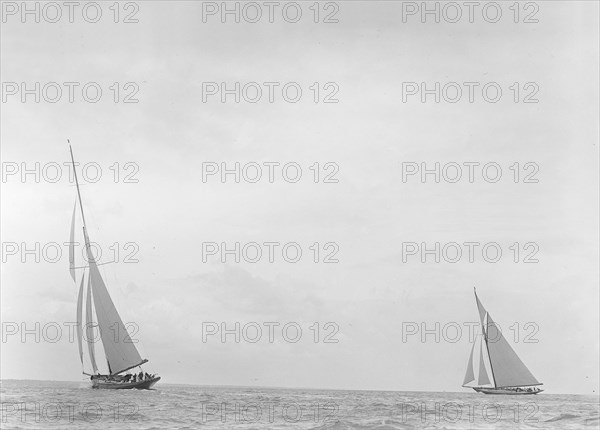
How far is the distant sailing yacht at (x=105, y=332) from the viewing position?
74.4 metres

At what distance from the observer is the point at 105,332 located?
7488 centimetres

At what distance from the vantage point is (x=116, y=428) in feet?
135

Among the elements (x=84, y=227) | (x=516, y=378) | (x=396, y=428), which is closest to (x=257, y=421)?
(x=396, y=428)

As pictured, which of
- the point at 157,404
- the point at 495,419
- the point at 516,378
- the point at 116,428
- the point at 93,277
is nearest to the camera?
the point at 116,428

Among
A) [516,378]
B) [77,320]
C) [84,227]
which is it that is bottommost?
[516,378]

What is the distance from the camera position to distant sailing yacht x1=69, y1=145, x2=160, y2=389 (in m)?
74.4

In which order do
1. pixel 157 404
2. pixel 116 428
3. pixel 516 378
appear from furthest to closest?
1. pixel 516 378
2. pixel 157 404
3. pixel 116 428

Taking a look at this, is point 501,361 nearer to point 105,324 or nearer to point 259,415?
point 105,324

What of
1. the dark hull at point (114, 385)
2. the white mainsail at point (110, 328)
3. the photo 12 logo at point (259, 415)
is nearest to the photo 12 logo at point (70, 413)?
the photo 12 logo at point (259, 415)

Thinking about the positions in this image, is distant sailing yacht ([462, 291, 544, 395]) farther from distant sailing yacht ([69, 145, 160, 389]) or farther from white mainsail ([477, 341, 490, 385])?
distant sailing yacht ([69, 145, 160, 389])

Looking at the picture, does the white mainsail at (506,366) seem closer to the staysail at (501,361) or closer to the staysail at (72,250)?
the staysail at (501,361)

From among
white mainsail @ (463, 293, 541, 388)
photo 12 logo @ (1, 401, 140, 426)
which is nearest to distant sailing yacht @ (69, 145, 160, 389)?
photo 12 logo @ (1, 401, 140, 426)

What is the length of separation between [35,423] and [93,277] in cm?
3353

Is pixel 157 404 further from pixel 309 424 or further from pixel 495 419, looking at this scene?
pixel 495 419
